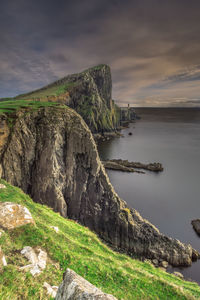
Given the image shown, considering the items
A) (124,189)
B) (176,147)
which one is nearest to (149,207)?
(124,189)

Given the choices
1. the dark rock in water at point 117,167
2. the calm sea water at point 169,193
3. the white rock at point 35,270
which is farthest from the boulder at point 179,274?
the dark rock in water at point 117,167

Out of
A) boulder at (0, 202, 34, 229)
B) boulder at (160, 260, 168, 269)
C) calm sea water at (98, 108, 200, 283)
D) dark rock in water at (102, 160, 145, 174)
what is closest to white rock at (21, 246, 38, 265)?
boulder at (0, 202, 34, 229)

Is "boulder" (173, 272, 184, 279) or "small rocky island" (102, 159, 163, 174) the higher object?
"small rocky island" (102, 159, 163, 174)

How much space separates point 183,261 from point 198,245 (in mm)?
7906

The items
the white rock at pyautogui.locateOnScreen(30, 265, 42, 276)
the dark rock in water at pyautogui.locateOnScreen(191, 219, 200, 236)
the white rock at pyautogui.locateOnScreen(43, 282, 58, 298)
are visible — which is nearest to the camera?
the white rock at pyautogui.locateOnScreen(43, 282, 58, 298)

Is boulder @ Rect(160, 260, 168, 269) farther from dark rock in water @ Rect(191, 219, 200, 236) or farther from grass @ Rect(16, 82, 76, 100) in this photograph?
grass @ Rect(16, 82, 76, 100)

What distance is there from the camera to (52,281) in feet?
25.6

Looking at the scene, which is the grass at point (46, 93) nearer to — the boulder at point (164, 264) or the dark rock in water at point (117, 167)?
the dark rock in water at point (117, 167)

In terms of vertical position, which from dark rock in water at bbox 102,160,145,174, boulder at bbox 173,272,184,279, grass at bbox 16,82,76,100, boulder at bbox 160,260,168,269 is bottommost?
boulder at bbox 173,272,184,279

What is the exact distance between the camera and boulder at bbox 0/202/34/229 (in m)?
10.5

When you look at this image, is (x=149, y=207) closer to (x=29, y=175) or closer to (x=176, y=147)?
(x=29, y=175)

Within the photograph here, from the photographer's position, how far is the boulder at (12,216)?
412 inches

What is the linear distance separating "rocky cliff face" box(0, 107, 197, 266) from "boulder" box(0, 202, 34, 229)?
→ 12.0 metres

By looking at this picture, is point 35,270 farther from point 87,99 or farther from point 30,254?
point 87,99
